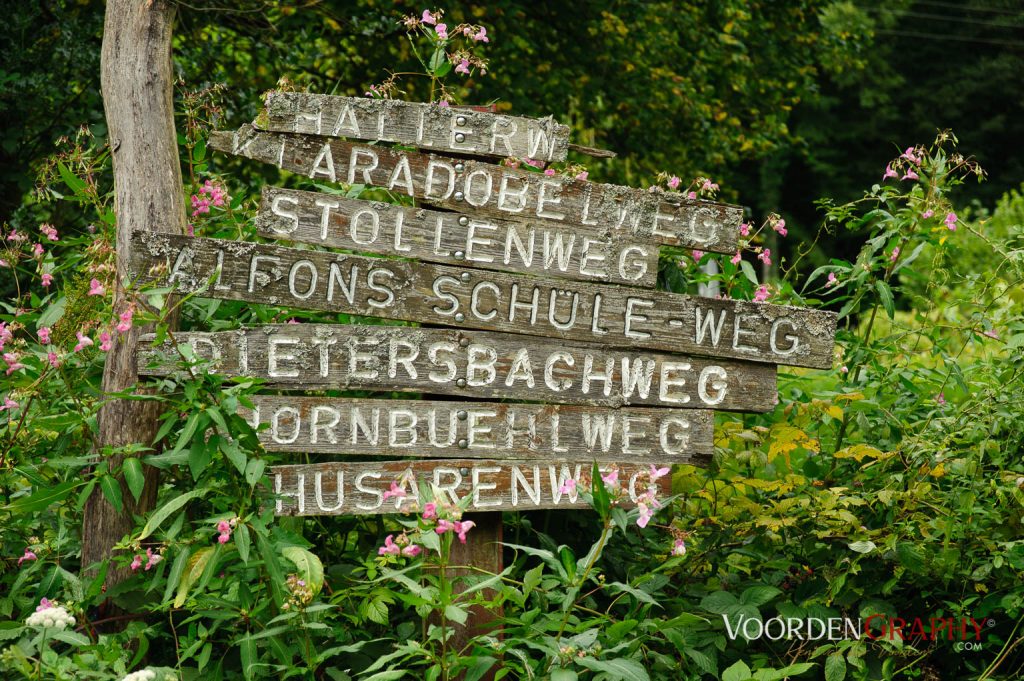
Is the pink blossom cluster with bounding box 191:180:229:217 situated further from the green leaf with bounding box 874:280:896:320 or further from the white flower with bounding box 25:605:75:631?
the green leaf with bounding box 874:280:896:320

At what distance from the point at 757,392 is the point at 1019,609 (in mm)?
→ 1022

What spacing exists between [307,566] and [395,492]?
300 millimetres

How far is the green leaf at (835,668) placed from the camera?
116 inches

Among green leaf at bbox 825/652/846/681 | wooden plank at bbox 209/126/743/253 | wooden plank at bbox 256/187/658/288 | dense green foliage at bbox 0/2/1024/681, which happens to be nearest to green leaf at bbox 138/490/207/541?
dense green foliage at bbox 0/2/1024/681

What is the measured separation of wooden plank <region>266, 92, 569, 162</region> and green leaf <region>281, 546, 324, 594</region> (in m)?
1.24

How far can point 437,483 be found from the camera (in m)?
2.97

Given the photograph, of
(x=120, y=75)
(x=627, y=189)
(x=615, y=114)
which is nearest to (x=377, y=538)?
(x=627, y=189)


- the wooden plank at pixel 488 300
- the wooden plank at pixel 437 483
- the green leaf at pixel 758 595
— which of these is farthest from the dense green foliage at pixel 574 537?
the wooden plank at pixel 488 300

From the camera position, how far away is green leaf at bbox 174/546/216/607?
100 inches

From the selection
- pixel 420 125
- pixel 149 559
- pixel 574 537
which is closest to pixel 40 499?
pixel 149 559

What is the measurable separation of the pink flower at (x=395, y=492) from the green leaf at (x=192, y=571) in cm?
48

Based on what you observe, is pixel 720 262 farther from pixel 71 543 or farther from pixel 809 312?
pixel 71 543

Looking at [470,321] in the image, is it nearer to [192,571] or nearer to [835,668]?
[192,571]

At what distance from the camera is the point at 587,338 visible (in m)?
3.11
